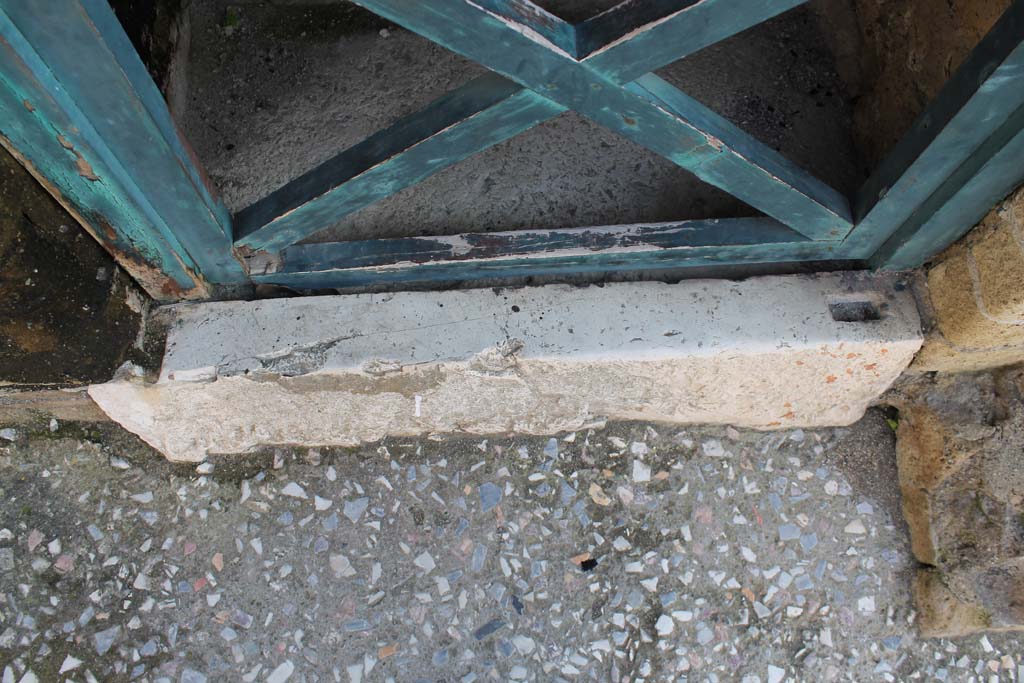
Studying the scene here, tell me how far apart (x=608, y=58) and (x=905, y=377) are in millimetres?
1356

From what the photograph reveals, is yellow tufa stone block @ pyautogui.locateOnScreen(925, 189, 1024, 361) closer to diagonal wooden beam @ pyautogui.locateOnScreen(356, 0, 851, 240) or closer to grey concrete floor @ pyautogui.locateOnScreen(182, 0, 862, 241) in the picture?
diagonal wooden beam @ pyautogui.locateOnScreen(356, 0, 851, 240)

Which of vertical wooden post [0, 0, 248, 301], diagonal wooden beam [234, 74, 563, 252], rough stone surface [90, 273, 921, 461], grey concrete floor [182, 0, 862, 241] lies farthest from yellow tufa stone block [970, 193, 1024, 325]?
vertical wooden post [0, 0, 248, 301]

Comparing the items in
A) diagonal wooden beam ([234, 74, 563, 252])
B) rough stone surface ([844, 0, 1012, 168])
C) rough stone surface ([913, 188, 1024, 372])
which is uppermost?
diagonal wooden beam ([234, 74, 563, 252])

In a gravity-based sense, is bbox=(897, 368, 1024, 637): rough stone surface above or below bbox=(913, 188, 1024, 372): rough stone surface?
below

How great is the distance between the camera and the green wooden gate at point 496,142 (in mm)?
1222

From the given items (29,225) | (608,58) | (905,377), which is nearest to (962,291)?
(905,377)

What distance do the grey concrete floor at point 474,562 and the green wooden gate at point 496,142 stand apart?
57cm

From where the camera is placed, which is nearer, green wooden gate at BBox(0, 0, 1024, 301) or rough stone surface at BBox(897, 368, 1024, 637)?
green wooden gate at BBox(0, 0, 1024, 301)

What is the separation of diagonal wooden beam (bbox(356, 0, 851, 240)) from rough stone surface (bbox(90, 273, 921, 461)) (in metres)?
0.25

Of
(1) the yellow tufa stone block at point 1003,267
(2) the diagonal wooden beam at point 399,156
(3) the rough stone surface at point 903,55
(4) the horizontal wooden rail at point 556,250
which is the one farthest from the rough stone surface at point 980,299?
(2) the diagonal wooden beam at point 399,156

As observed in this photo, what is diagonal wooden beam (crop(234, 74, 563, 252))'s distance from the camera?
1.41 meters

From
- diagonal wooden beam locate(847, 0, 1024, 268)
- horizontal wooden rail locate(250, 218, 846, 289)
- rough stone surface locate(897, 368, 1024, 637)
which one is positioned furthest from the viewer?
rough stone surface locate(897, 368, 1024, 637)

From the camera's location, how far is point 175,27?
7.18ft

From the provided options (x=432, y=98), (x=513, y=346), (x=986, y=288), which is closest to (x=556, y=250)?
(x=513, y=346)
